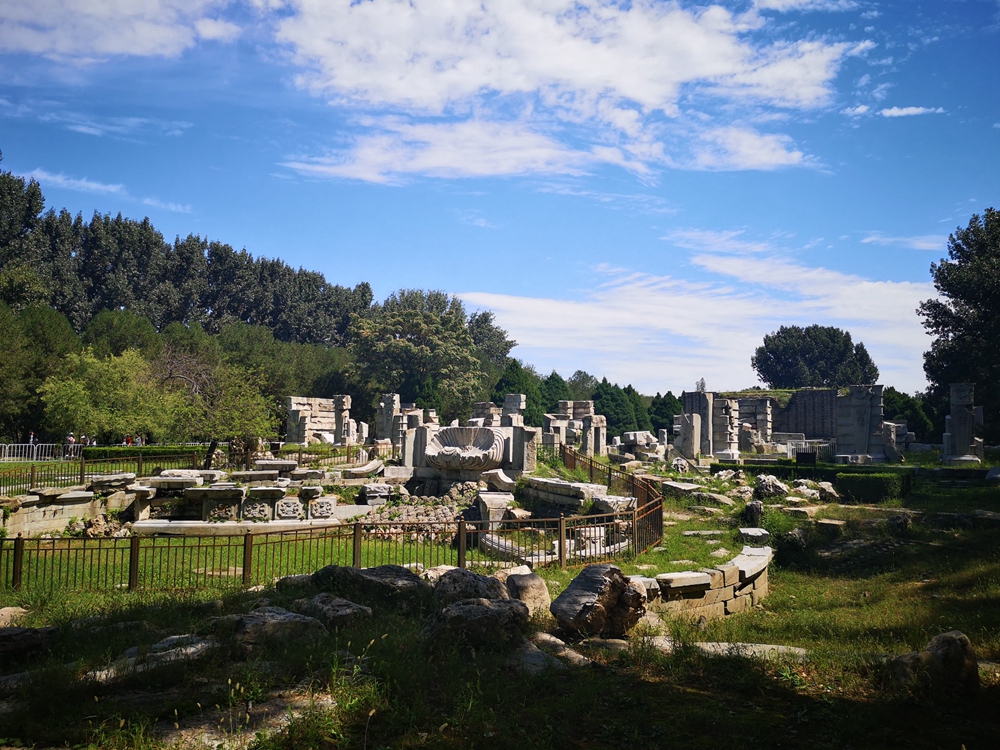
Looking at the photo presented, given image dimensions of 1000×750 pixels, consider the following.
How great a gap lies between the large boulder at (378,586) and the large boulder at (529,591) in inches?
37.2

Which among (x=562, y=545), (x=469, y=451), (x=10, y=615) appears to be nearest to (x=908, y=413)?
(x=469, y=451)

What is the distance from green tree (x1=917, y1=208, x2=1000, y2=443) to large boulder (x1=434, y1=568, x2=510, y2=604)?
2450 cm

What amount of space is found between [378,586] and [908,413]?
1737 inches

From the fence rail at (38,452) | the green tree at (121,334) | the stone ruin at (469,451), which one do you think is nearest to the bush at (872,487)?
the stone ruin at (469,451)

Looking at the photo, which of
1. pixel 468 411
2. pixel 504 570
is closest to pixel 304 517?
pixel 504 570

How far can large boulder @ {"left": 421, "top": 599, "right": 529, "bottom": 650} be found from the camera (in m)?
6.09

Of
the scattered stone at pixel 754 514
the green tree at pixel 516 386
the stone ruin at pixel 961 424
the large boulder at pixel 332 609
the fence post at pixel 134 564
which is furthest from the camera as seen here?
the green tree at pixel 516 386

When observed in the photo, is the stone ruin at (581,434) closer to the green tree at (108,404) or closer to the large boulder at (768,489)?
the large boulder at (768,489)

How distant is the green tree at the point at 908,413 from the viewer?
1639 inches

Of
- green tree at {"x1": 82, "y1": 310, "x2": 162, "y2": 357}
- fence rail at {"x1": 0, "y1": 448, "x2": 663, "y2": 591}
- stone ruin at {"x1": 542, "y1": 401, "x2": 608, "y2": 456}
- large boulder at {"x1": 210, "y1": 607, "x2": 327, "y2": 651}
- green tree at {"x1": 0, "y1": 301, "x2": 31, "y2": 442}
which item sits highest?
green tree at {"x1": 82, "y1": 310, "x2": 162, "y2": 357}

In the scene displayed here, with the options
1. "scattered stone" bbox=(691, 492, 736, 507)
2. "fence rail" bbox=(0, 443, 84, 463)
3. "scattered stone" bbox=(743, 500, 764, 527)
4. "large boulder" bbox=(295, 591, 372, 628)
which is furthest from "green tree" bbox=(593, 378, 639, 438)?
"large boulder" bbox=(295, 591, 372, 628)

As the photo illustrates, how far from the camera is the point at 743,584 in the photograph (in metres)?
9.55

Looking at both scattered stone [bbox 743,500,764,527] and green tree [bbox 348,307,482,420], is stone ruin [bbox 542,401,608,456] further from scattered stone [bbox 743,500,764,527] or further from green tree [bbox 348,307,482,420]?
green tree [bbox 348,307,482,420]

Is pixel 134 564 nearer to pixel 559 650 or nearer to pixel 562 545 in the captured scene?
pixel 562 545
